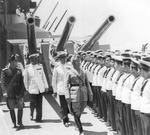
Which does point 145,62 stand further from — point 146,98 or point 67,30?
point 67,30

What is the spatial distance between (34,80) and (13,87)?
0.86 metres

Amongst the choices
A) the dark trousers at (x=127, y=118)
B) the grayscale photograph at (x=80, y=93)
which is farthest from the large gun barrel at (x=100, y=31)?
the dark trousers at (x=127, y=118)

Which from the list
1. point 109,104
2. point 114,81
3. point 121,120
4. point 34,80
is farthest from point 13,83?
point 121,120

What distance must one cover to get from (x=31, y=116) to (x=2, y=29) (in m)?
6.44

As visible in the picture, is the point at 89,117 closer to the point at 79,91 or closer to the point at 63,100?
the point at 63,100

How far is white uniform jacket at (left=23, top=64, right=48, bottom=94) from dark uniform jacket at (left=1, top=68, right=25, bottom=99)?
542 mm

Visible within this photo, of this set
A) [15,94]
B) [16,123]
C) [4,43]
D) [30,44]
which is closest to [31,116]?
[16,123]

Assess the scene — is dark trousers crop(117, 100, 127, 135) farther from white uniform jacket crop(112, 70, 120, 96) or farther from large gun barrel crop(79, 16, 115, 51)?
large gun barrel crop(79, 16, 115, 51)

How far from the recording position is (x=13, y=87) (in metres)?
9.97

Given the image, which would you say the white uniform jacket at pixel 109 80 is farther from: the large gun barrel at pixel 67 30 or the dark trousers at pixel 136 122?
the large gun barrel at pixel 67 30

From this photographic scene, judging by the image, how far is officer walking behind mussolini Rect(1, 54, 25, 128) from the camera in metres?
9.96

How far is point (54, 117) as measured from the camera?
11.4 metres

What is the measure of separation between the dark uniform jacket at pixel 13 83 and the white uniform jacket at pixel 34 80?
0.54 meters

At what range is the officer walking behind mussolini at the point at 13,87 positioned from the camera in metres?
9.96
